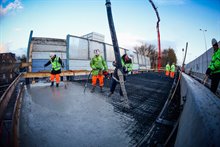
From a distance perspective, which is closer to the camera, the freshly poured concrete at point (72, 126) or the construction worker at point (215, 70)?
the freshly poured concrete at point (72, 126)

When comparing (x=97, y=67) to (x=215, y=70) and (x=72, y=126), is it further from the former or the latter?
(x=215, y=70)


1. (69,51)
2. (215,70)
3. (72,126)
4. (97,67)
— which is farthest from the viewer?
(69,51)

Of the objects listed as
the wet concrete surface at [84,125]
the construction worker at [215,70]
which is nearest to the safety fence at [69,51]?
→ the wet concrete surface at [84,125]

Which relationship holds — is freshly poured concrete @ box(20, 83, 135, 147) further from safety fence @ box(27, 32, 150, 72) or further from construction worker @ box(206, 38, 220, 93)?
safety fence @ box(27, 32, 150, 72)

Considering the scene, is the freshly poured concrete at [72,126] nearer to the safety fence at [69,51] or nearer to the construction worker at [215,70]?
the construction worker at [215,70]

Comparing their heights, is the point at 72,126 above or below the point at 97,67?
below

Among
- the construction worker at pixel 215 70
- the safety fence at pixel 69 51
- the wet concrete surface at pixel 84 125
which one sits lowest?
the wet concrete surface at pixel 84 125

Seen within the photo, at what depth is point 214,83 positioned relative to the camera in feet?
13.0

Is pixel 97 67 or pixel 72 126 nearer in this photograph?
pixel 72 126

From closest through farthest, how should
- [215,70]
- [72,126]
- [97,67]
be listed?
[72,126] → [215,70] → [97,67]

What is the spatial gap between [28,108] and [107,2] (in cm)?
371

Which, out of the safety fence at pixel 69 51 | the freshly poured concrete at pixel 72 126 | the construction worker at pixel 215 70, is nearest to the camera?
the freshly poured concrete at pixel 72 126

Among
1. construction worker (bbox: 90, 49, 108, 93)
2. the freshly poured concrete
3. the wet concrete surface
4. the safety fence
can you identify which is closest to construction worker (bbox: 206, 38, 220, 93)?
the wet concrete surface

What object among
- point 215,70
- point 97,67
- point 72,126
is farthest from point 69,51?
point 215,70
